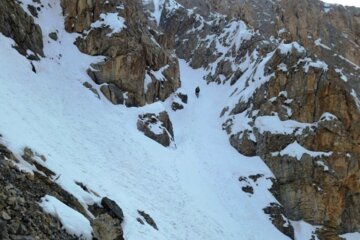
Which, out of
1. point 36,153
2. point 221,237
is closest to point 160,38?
point 221,237

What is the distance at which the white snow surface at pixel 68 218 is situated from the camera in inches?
475

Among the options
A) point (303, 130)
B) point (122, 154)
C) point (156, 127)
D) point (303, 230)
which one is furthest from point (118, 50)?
point (303, 230)

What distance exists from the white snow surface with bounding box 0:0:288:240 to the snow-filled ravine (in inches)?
3.4

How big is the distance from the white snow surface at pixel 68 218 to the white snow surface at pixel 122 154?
0.11 metres

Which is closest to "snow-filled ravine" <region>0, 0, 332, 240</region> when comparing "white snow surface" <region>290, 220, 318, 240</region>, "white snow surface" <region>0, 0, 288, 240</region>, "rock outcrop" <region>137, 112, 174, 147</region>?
"white snow surface" <region>0, 0, 288, 240</region>

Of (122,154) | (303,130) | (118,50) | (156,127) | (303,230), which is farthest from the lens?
(118,50)

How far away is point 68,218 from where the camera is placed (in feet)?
40.6

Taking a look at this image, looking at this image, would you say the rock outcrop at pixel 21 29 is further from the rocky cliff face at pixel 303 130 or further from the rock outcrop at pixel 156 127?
the rocky cliff face at pixel 303 130

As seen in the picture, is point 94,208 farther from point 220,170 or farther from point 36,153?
point 220,170

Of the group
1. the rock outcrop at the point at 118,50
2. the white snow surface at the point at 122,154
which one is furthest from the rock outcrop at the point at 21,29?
the rock outcrop at the point at 118,50

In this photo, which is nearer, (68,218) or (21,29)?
(68,218)

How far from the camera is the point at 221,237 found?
26016mm

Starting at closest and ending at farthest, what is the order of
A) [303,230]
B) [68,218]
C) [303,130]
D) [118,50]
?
[68,218], [303,230], [303,130], [118,50]

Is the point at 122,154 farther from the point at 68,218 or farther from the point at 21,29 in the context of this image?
the point at 68,218
